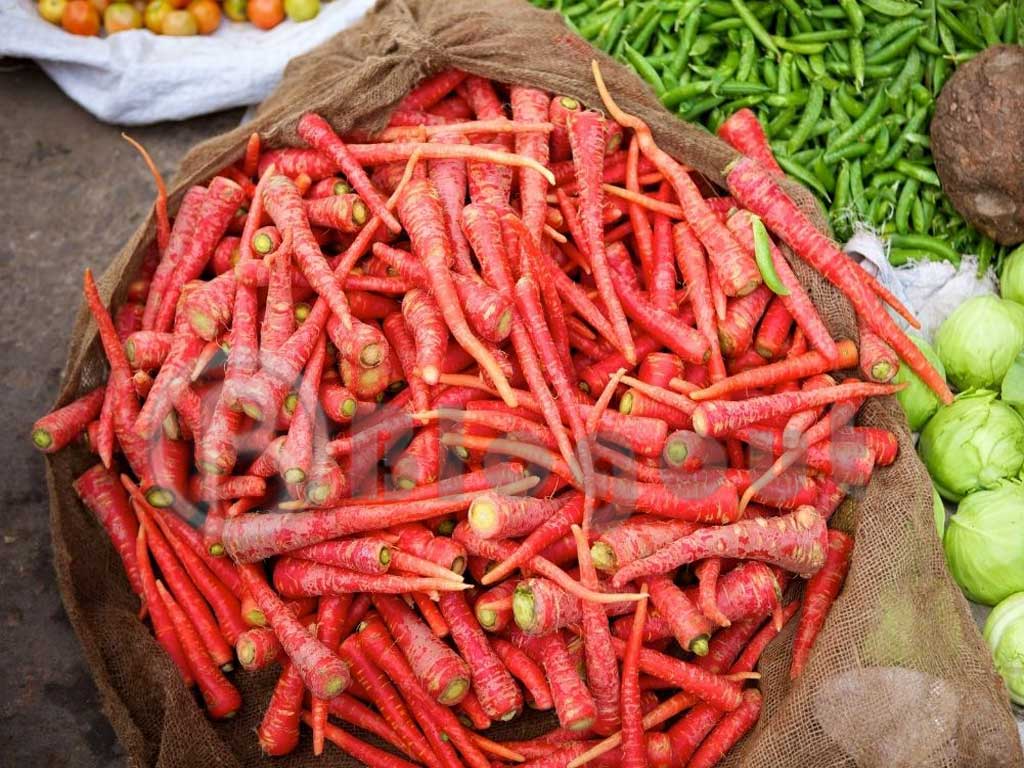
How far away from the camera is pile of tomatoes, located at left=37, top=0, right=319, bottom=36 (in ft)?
12.5

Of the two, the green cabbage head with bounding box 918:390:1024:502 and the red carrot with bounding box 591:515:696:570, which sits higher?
the red carrot with bounding box 591:515:696:570

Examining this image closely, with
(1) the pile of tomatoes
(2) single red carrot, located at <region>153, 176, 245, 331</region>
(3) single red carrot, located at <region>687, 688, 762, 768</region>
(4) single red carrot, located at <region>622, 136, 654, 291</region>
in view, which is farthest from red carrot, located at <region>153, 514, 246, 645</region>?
(1) the pile of tomatoes

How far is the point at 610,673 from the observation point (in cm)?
205

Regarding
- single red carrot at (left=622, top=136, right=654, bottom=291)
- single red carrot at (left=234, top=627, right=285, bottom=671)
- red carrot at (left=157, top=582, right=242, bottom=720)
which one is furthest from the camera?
single red carrot at (left=622, top=136, right=654, bottom=291)

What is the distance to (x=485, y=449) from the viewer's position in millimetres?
2203

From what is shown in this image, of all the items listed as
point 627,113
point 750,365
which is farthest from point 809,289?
point 627,113

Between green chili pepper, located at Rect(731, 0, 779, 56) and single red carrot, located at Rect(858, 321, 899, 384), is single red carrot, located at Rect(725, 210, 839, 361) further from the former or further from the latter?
green chili pepper, located at Rect(731, 0, 779, 56)

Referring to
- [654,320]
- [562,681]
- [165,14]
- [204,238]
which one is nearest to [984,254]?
[654,320]

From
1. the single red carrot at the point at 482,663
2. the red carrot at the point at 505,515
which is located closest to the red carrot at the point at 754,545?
the red carrot at the point at 505,515

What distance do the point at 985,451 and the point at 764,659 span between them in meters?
1.00

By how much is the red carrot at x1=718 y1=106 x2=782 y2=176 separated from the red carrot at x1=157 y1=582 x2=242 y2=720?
2.16m

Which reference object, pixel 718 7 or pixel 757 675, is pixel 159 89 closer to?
pixel 718 7

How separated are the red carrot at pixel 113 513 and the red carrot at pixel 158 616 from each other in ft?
0.20

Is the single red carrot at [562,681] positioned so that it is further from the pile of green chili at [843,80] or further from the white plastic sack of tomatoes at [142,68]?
the white plastic sack of tomatoes at [142,68]
